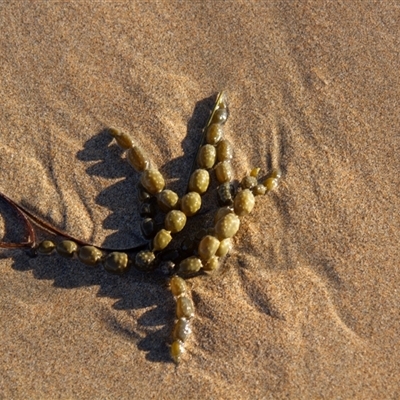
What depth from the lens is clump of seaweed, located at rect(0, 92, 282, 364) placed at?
86.0 inches

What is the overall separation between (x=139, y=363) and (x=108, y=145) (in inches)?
36.8

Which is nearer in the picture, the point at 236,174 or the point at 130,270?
the point at 130,270

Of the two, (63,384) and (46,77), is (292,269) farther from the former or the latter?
(46,77)

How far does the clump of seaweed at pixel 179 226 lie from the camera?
7.17ft

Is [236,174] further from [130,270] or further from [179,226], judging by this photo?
[130,270]

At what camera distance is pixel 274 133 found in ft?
8.09

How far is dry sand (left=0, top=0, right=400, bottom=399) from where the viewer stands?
213cm

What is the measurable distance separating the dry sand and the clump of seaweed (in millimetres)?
50

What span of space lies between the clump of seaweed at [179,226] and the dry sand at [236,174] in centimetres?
5

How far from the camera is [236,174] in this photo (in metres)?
2.40

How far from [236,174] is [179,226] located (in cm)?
37

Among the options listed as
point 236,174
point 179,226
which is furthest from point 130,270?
point 236,174

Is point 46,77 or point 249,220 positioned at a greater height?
point 46,77

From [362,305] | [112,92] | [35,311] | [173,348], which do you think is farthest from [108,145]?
[362,305]
